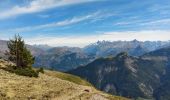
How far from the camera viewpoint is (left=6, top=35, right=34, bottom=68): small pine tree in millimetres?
83438

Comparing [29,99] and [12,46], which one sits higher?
[12,46]

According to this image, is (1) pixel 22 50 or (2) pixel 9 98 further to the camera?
(1) pixel 22 50

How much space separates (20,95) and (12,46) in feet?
126

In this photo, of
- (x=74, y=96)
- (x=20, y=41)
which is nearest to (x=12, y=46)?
(x=20, y=41)

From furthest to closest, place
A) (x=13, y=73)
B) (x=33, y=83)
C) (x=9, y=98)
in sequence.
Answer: (x=13, y=73) → (x=33, y=83) → (x=9, y=98)

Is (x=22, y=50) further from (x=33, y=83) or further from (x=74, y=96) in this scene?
(x=74, y=96)

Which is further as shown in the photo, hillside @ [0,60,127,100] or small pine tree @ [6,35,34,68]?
small pine tree @ [6,35,34,68]

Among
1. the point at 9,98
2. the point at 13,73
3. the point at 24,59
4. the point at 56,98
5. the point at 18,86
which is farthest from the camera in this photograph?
the point at 24,59

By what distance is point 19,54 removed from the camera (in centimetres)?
8400

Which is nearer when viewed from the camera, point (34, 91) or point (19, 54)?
point (34, 91)

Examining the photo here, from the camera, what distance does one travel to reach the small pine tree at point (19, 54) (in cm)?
8344

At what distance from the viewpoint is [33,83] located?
59.6m

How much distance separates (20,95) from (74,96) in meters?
10.1

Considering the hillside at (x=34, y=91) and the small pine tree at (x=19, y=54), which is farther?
the small pine tree at (x=19, y=54)
